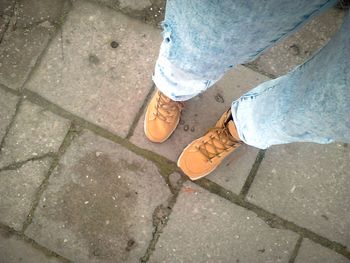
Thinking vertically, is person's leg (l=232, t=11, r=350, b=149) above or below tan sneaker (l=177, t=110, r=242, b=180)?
above

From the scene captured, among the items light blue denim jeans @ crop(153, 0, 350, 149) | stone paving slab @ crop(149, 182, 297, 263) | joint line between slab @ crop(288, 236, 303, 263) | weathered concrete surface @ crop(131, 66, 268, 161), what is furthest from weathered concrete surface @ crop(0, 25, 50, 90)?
joint line between slab @ crop(288, 236, 303, 263)

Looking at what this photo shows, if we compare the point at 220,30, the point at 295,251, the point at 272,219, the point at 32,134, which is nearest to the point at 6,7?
the point at 32,134

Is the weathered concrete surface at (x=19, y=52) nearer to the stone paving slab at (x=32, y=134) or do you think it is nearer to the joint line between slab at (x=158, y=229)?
the stone paving slab at (x=32, y=134)

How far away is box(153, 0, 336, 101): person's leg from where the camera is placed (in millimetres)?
802

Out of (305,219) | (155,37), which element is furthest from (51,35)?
(305,219)

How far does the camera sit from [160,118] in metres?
1.59

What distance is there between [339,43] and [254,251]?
1075 mm

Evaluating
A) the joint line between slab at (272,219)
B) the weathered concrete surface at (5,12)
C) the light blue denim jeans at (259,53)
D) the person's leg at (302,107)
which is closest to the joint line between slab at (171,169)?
the joint line between slab at (272,219)

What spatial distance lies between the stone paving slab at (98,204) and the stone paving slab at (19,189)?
0.17 ft

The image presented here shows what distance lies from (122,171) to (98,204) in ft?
0.60

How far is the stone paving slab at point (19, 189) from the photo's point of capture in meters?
1.60

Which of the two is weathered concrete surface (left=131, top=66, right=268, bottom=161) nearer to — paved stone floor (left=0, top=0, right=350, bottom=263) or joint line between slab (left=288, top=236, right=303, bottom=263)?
paved stone floor (left=0, top=0, right=350, bottom=263)

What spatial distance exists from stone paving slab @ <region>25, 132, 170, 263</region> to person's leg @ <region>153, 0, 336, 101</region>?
0.64 meters

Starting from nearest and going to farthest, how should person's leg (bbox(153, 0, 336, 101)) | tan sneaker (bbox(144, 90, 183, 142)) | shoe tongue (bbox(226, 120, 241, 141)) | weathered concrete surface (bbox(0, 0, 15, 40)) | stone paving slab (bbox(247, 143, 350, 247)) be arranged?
person's leg (bbox(153, 0, 336, 101))
shoe tongue (bbox(226, 120, 241, 141))
tan sneaker (bbox(144, 90, 183, 142))
stone paving slab (bbox(247, 143, 350, 247))
weathered concrete surface (bbox(0, 0, 15, 40))
